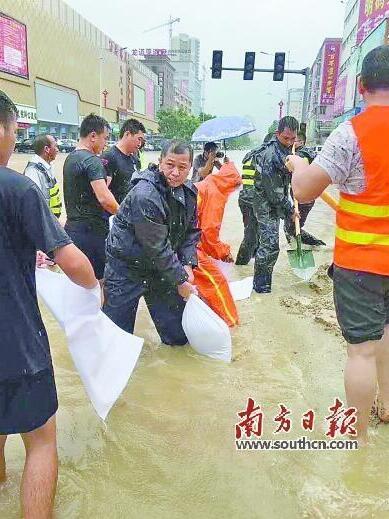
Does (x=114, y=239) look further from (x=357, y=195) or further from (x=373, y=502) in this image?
(x=373, y=502)

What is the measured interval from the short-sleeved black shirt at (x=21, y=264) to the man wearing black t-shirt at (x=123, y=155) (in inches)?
104

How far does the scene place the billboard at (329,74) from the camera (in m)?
56.3

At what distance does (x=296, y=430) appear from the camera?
2604 mm

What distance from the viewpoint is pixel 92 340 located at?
206 centimetres

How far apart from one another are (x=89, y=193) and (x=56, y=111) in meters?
50.0

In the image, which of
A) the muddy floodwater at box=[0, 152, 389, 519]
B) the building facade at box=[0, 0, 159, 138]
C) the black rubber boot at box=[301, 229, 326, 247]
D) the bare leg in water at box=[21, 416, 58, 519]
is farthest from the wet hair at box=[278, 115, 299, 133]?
the building facade at box=[0, 0, 159, 138]

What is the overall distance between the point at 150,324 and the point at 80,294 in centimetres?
220

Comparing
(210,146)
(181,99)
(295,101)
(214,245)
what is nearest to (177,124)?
(181,99)

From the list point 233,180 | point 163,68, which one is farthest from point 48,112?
point 163,68

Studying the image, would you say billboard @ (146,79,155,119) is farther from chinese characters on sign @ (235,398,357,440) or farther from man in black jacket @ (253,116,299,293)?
chinese characters on sign @ (235,398,357,440)

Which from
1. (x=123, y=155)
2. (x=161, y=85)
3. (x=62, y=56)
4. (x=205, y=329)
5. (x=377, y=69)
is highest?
(x=161, y=85)

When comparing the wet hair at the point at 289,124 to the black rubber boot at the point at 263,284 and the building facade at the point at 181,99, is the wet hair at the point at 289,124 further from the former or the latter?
the building facade at the point at 181,99

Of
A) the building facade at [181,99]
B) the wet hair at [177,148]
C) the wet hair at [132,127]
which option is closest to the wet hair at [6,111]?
the wet hair at [177,148]

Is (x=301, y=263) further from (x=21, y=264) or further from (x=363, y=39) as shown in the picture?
(x=363, y=39)
